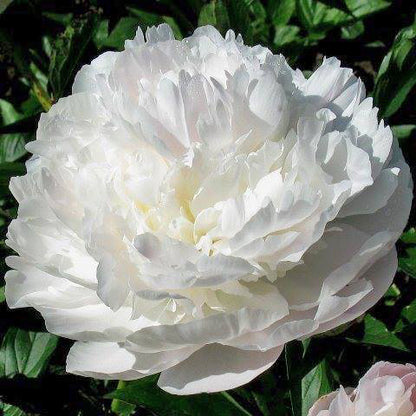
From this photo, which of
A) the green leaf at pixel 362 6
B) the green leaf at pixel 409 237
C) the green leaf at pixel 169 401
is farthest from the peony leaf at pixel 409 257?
the green leaf at pixel 362 6

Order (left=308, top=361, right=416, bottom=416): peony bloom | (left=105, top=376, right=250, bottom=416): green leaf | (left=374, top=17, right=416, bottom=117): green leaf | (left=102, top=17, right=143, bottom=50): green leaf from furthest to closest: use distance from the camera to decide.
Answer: (left=102, top=17, right=143, bottom=50): green leaf < (left=374, top=17, right=416, bottom=117): green leaf < (left=105, top=376, right=250, bottom=416): green leaf < (left=308, top=361, right=416, bottom=416): peony bloom

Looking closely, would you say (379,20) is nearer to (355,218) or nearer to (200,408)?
(355,218)

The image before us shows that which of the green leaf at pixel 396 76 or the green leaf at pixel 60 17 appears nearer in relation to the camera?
the green leaf at pixel 396 76

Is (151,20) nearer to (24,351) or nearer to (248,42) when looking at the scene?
(248,42)

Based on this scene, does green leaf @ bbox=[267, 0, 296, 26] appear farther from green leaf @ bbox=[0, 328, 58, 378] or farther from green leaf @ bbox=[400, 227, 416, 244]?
green leaf @ bbox=[0, 328, 58, 378]

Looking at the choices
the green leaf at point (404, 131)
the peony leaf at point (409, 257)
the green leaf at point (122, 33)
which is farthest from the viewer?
the green leaf at point (122, 33)

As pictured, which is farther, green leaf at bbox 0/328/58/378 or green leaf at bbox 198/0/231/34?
green leaf at bbox 198/0/231/34

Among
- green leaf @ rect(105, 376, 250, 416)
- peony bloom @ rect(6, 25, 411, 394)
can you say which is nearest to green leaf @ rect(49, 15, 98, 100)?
peony bloom @ rect(6, 25, 411, 394)

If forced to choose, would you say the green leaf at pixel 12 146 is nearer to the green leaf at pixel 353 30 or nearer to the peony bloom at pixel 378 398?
the green leaf at pixel 353 30

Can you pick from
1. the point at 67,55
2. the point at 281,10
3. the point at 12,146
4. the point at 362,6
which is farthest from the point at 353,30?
the point at 12,146
